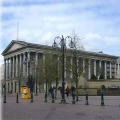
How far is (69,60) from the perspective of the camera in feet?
155

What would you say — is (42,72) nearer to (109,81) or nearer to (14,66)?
(109,81)

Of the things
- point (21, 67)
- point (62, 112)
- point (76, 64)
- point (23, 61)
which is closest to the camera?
point (62, 112)

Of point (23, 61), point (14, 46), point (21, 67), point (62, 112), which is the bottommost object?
point (62, 112)

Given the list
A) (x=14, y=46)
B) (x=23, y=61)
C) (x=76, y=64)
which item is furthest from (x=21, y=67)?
(x=76, y=64)

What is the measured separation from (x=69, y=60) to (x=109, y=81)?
3019 cm

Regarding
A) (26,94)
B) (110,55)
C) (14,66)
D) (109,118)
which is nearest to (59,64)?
(26,94)

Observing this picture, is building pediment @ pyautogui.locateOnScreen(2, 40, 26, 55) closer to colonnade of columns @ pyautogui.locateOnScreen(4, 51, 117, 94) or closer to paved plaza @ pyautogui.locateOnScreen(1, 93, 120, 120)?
colonnade of columns @ pyautogui.locateOnScreen(4, 51, 117, 94)

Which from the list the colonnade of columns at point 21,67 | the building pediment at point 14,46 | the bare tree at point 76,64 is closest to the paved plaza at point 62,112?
the bare tree at point 76,64

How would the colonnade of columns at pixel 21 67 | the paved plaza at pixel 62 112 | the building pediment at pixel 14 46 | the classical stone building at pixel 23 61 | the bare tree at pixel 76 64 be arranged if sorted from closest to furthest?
the paved plaza at pixel 62 112 → the bare tree at pixel 76 64 → the classical stone building at pixel 23 61 → the building pediment at pixel 14 46 → the colonnade of columns at pixel 21 67

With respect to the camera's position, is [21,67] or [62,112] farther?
[21,67]

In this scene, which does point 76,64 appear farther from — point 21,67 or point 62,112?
point 21,67

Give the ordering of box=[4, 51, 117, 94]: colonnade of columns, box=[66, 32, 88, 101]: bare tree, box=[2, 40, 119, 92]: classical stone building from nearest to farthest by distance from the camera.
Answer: box=[66, 32, 88, 101]: bare tree, box=[2, 40, 119, 92]: classical stone building, box=[4, 51, 117, 94]: colonnade of columns

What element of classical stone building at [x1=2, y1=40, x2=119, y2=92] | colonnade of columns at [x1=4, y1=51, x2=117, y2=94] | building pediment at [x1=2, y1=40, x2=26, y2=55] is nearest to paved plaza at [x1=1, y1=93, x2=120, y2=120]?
classical stone building at [x1=2, y1=40, x2=119, y2=92]

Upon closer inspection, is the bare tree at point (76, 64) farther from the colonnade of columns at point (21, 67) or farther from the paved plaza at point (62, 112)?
the colonnade of columns at point (21, 67)
